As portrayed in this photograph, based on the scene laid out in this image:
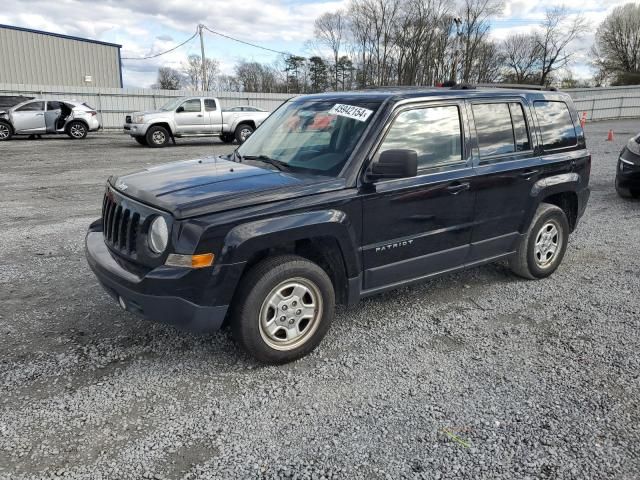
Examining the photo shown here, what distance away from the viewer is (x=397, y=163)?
334 cm

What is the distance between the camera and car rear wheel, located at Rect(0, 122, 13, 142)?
60.0 ft

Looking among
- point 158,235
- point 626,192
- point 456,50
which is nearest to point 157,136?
point 626,192

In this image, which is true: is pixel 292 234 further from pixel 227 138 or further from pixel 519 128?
pixel 227 138

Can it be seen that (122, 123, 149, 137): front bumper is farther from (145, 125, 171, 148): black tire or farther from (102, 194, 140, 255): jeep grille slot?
(102, 194, 140, 255): jeep grille slot

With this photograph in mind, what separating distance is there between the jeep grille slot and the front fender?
676mm

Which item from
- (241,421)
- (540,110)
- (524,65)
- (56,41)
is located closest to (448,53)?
(524,65)

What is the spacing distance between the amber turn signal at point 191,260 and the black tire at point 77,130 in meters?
18.9

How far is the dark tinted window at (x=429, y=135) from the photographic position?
3711 millimetres

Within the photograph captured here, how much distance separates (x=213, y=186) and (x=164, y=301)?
80cm

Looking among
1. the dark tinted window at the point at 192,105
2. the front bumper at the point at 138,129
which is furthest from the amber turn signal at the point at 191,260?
the dark tinted window at the point at 192,105

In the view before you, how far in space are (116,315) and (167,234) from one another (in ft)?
4.87

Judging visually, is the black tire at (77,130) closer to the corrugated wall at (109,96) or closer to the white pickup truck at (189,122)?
the white pickup truck at (189,122)

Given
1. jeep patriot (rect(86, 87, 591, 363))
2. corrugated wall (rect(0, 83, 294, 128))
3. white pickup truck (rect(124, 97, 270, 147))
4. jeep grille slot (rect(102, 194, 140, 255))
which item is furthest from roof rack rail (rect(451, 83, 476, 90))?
corrugated wall (rect(0, 83, 294, 128))

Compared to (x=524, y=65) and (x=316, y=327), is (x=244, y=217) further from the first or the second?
(x=524, y=65)
